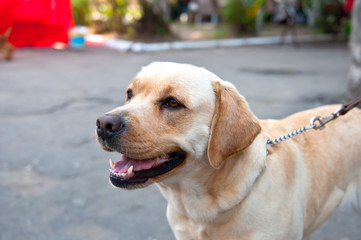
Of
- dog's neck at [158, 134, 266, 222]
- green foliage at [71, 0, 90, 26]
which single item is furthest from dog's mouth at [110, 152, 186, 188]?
green foliage at [71, 0, 90, 26]

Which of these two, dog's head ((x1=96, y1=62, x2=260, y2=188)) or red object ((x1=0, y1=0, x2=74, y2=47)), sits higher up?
dog's head ((x1=96, y1=62, x2=260, y2=188))

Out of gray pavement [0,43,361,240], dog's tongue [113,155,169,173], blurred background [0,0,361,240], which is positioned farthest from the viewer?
blurred background [0,0,361,240]

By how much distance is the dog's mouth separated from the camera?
7.36ft

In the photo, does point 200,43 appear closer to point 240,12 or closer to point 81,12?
point 240,12

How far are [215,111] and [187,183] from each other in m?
0.48

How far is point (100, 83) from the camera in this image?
29.5ft

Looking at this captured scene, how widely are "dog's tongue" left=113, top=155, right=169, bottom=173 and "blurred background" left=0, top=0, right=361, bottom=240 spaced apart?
4.01 ft

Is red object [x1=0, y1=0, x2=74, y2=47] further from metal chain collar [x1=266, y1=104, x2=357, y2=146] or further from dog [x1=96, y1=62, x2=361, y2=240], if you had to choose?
metal chain collar [x1=266, y1=104, x2=357, y2=146]

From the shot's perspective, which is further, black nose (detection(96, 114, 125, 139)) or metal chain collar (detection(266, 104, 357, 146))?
metal chain collar (detection(266, 104, 357, 146))

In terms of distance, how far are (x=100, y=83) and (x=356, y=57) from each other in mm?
5471

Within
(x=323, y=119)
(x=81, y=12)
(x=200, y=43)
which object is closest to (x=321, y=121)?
(x=323, y=119)

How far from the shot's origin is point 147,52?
44.7 feet

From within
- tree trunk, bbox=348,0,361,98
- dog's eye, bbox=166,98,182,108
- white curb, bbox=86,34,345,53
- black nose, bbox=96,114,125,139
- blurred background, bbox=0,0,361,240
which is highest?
dog's eye, bbox=166,98,182,108

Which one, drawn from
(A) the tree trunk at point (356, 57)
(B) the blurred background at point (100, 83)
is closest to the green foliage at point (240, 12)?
(B) the blurred background at point (100, 83)
